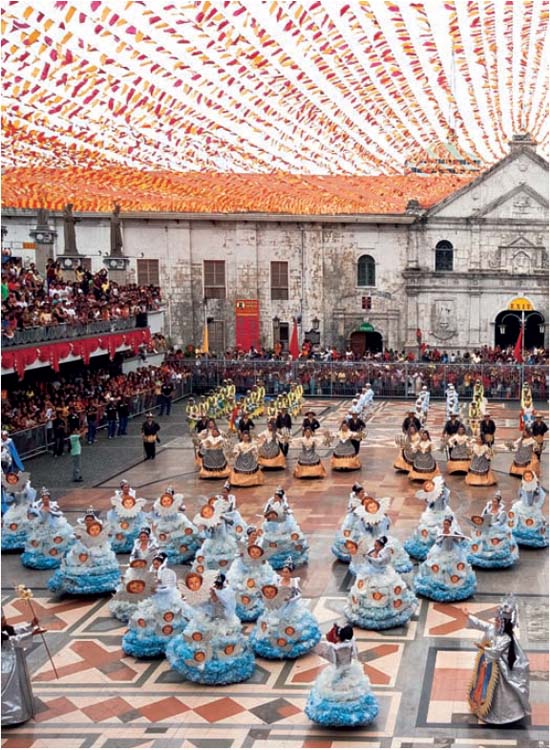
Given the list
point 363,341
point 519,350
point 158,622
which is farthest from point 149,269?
point 158,622

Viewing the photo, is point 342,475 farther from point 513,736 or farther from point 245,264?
point 245,264

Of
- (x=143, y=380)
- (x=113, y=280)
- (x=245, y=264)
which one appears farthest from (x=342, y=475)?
(x=245, y=264)

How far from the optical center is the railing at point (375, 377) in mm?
38062

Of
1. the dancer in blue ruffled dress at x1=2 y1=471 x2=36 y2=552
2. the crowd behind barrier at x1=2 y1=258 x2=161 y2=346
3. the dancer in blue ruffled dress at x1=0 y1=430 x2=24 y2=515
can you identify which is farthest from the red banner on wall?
the dancer in blue ruffled dress at x1=2 y1=471 x2=36 y2=552

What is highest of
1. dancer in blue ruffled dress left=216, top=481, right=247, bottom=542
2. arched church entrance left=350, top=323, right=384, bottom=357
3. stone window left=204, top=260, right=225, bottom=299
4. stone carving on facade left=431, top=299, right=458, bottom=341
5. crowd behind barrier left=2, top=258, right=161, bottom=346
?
stone window left=204, top=260, right=225, bottom=299

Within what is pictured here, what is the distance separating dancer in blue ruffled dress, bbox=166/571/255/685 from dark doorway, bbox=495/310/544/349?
3646cm

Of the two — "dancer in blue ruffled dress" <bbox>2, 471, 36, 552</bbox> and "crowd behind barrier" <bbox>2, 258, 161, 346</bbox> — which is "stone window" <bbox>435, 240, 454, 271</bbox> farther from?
"dancer in blue ruffled dress" <bbox>2, 471, 36, 552</bbox>

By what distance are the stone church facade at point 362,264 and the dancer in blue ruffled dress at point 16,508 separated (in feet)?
99.4

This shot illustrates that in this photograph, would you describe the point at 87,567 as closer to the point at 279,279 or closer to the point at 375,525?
the point at 375,525

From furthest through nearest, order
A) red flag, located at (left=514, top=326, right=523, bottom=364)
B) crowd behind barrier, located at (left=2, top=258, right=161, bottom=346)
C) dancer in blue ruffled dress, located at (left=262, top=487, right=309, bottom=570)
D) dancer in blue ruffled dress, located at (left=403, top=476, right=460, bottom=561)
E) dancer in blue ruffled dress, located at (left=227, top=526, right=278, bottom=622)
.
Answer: red flag, located at (left=514, top=326, right=523, bottom=364) → crowd behind barrier, located at (left=2, top=258, right=161, bottom=346) → dancer in blue ruffled dress, located at (left=403, top=476, right=460, bottom=561) → dancer in blue ruffled dress, located at (left=262, top=487, right=309, bottom=570) → dancer in blue ruffled dress, located at (left=227, top=526, right=278, bottom=622)

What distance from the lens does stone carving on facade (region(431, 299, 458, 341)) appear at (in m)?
46.4

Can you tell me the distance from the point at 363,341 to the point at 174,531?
31.8m

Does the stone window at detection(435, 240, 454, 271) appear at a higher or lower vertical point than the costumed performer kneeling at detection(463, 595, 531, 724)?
higher

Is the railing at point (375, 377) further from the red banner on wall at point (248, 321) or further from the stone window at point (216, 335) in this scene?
the stone window at point (216, 335)
